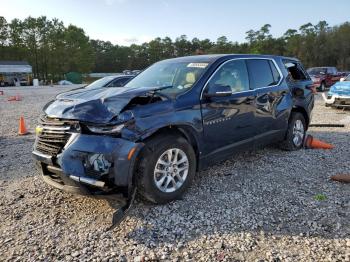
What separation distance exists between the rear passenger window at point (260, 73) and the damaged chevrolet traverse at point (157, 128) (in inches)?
0.8

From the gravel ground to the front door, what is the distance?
0.54 metres

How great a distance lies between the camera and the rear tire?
6.10 m

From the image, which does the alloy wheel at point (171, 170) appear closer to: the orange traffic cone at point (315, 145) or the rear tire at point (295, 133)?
the rear tire at point (295, 133)

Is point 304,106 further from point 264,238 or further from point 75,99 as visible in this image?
point 75,99

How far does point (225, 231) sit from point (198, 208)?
0.56 meters

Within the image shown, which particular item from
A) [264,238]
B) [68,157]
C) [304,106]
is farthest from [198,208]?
[304,106]

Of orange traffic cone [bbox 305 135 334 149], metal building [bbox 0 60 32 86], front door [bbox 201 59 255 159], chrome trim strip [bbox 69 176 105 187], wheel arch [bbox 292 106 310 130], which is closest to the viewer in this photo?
chrome trim strip [bbox 69 176 105 187]

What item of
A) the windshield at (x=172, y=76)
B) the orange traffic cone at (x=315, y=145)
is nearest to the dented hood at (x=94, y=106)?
the windshield at (x=172, y=76)

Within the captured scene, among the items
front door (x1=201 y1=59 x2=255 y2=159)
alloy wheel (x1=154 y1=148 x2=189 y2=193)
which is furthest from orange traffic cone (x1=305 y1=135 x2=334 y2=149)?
alloy wheel (x1=154 y1=148 x2=189 y2=193)

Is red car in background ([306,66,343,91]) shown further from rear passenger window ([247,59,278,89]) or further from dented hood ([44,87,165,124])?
dented hood ([44,87,165,124])

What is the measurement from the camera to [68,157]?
3486mm

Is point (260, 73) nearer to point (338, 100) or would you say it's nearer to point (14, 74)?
point (338, 100)

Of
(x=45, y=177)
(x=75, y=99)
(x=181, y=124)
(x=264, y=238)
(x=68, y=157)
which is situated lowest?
(x=264, y=238)

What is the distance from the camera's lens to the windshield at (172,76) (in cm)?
436
